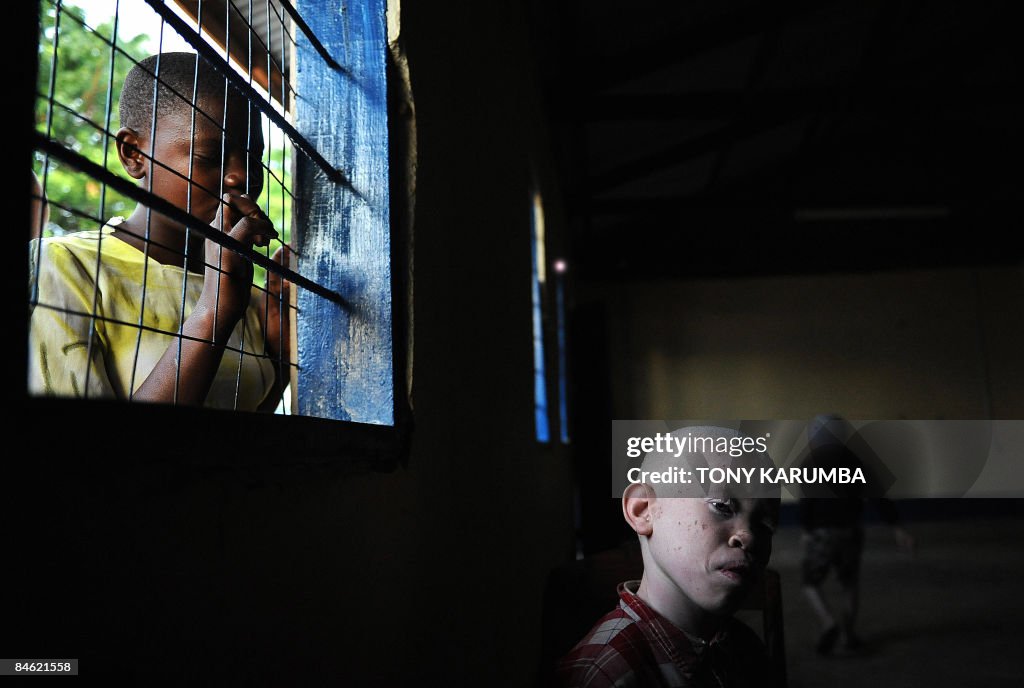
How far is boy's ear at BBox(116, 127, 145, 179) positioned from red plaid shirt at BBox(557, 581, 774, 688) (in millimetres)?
810

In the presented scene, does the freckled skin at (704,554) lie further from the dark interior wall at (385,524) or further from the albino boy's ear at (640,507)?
the dark interior wall at (385,524)

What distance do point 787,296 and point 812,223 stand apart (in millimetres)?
7618

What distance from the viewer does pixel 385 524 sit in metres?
1.00

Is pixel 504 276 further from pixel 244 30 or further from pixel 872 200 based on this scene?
pixel 872 200

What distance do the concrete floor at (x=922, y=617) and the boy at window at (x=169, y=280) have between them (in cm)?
67

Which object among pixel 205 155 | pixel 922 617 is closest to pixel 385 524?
pixel 205 155

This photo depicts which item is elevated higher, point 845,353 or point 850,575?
point 845,353

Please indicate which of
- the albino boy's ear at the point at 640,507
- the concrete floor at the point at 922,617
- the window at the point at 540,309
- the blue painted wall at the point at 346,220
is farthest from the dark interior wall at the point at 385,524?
the window at the point at 540,309

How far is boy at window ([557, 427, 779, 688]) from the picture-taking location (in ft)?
2.63

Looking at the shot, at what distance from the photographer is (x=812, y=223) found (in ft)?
28.4

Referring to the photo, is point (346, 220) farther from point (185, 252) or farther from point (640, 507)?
point (640, 507)

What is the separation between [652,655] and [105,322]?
2.29ft

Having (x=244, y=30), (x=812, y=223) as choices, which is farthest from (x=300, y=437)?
(x=812, y=223)

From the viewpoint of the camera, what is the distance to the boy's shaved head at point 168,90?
99 cm
